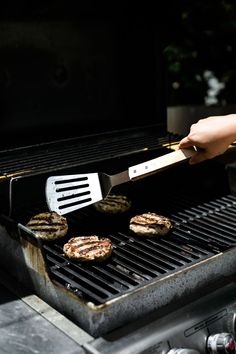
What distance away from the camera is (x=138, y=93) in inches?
106

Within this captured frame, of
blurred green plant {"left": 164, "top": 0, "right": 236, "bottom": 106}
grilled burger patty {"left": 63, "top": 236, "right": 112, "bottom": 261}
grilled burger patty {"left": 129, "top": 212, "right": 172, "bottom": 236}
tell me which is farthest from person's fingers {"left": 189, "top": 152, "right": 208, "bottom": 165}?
blurred green plant {"left": 164, "top": 0, "right": 236, "bottom": 106}

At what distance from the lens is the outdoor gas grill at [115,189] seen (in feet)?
5.23

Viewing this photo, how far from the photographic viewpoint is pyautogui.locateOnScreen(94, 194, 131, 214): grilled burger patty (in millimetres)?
2209

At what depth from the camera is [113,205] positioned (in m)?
2.21

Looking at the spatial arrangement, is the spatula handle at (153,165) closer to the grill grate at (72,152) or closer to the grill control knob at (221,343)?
the grill grate at (72,152)

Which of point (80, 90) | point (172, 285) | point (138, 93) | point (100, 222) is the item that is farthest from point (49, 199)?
point (138, 93)

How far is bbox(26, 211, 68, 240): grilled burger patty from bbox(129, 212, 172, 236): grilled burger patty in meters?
0.27

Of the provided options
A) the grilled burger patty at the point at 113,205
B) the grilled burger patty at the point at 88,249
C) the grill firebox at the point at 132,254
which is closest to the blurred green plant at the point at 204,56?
the grill firebox at the point at 132,254

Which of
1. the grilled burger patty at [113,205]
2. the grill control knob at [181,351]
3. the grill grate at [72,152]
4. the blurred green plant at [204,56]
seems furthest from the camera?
the blurred green plant at [204,56]

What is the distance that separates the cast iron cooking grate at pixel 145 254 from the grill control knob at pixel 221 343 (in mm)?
247

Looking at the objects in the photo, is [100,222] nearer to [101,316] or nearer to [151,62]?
[101,316]

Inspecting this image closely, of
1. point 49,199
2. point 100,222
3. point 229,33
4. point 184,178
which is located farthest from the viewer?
point 229,33

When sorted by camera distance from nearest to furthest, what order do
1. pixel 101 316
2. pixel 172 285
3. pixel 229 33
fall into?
pixel 101 316, pixel 172 285, pixel 229 33

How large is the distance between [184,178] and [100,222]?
0.55m
